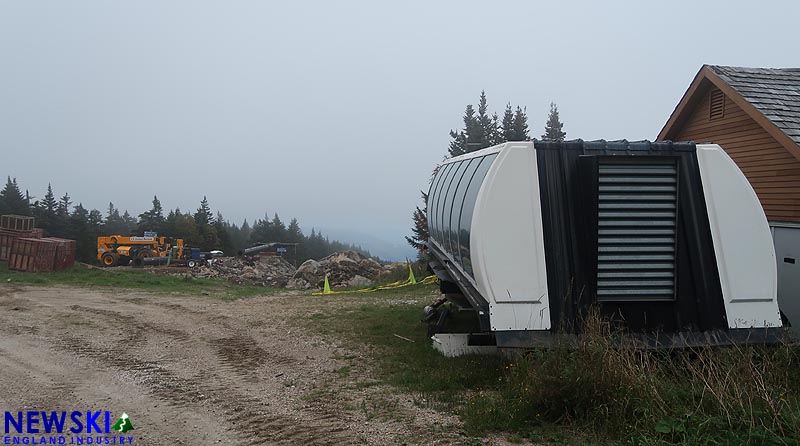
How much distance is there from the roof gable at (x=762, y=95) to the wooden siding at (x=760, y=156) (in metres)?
0.30

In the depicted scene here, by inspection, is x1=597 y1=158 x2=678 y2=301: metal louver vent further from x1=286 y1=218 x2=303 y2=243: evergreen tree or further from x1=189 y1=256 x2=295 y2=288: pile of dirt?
x1=286 y1=218 x2=303 y2=243: evergreen tree

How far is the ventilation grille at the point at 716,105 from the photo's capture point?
489 inches

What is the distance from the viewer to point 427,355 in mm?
8680

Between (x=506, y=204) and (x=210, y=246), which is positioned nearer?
(x=506, y=204)

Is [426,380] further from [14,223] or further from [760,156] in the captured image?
[14,223]

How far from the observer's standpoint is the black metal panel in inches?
286

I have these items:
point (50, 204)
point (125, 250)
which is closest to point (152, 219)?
point (50, 204)

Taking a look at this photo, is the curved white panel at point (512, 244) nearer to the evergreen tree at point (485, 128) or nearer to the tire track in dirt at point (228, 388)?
the tire track in dirt at point (228, 388)

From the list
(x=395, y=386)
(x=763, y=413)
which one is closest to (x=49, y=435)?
(x=395, y=386)

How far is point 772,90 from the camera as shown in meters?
11.6

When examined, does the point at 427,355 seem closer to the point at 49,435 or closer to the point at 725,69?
the point at 49,435

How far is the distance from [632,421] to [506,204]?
9.91 feet

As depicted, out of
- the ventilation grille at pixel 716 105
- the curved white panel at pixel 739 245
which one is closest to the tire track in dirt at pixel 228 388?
the curved white panel at pixel 739 245

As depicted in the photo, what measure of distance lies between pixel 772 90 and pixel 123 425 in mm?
12218
